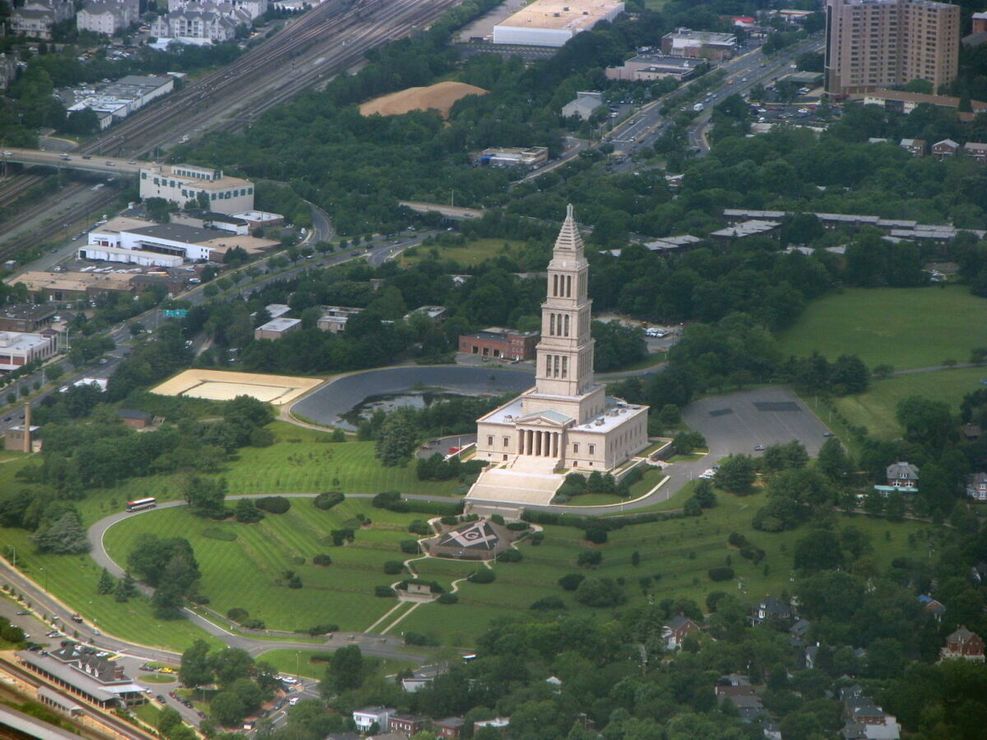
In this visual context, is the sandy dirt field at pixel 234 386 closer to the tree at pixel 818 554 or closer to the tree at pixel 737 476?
the tree at pixel 737 476

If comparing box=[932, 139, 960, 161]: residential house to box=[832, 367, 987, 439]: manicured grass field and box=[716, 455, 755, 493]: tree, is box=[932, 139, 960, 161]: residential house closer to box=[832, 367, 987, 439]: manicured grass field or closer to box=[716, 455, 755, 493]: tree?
box=[832, 367, 987, 439]: manicured grass field

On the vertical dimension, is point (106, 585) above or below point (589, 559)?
above

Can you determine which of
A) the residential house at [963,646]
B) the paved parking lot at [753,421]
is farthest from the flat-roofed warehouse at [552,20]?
the residential house at [963,646]

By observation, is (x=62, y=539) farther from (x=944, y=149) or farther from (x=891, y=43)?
(x=891, y=43)

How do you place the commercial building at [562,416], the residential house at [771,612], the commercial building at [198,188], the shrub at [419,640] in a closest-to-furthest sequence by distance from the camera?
the shrub at [419,640]
the residential house at [771,612]
the commercial building at [562,416]
the commercial building at [198,188]

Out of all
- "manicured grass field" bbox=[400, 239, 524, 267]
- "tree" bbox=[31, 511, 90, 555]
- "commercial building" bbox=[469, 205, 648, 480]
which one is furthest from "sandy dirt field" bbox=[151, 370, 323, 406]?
"manicured grass field" bbox=[400, 239, 524, 267]

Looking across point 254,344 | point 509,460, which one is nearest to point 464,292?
point 254,344

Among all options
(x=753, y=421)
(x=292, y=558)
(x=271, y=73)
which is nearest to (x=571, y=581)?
(x=292, y=558)
